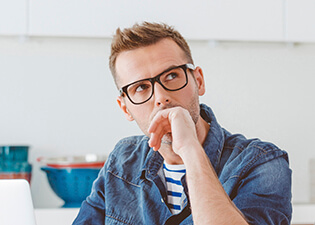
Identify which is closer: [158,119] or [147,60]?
[158,119]

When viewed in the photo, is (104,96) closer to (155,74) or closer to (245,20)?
(245,20)

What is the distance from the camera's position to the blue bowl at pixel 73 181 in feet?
6.99

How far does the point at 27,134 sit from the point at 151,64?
1.33 m

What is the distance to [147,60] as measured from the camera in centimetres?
136

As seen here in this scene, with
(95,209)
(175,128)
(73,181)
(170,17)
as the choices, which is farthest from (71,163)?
(175,128)

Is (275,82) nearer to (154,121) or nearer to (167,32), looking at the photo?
(167,32)

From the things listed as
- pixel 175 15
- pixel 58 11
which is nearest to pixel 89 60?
pixel 58 11

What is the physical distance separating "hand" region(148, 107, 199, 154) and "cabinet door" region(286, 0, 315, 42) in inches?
51.5

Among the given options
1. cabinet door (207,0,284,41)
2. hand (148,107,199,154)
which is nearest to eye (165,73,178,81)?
hand (148,107,199,154)

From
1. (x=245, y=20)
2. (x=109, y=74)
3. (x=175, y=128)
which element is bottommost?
(x=175, y=128)

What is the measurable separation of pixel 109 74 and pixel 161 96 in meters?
1.31

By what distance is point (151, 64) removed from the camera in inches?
52.9

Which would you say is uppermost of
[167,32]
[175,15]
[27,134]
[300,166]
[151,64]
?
[175,15]

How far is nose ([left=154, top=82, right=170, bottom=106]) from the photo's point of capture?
1.29 metres
